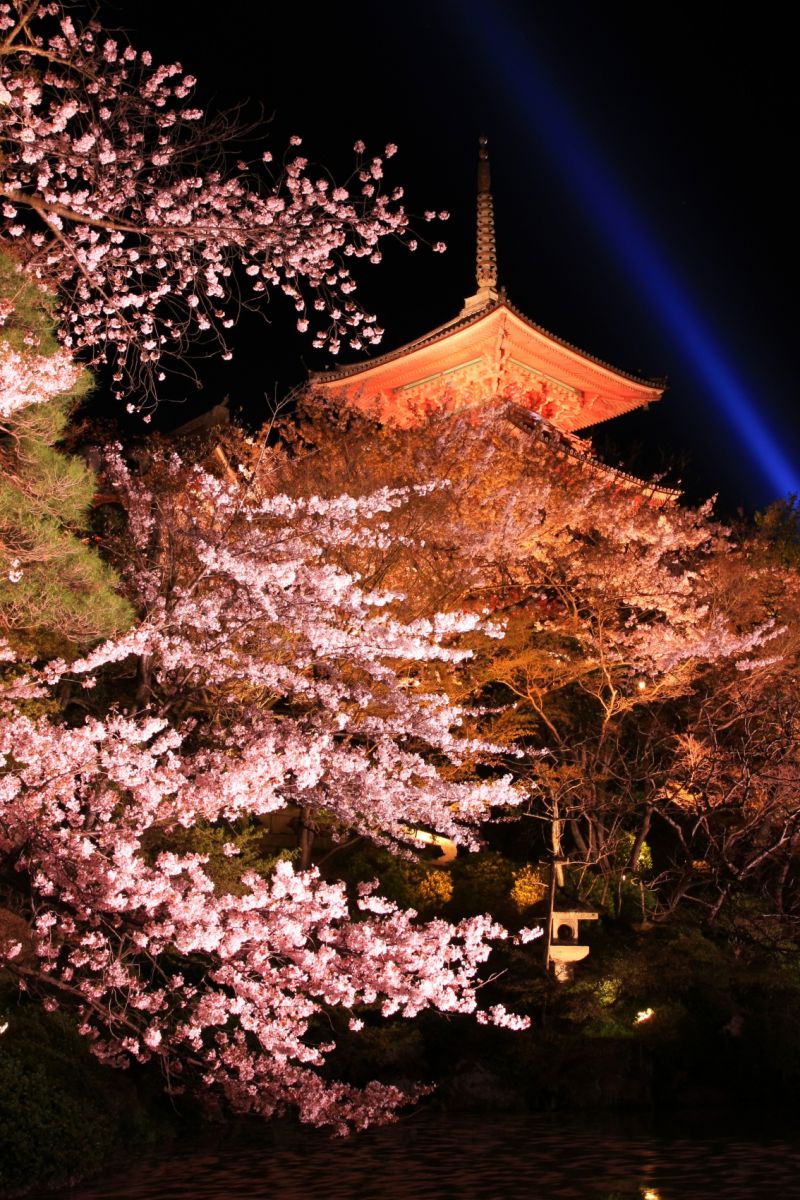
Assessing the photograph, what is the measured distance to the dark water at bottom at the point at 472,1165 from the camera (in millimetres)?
8695

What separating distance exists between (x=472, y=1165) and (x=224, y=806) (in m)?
3.92

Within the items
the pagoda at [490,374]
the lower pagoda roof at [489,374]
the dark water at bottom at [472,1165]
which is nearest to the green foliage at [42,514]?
the dark water at bottom at [472,1165]

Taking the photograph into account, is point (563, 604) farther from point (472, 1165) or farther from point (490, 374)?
point (472, 1165)

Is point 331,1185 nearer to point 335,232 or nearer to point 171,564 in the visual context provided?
point 171,564

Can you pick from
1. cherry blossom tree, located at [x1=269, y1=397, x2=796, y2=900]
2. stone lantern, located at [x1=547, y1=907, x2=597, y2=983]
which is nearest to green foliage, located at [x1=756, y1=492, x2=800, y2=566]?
cherry blossom tree, located at [x1=269, y1=397, x2=796, y2=900]

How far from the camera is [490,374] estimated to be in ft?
85.1

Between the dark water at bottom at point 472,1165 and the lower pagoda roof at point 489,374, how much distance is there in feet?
53.5

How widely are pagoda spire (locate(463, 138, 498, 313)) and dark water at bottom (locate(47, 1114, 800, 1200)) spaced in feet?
68.8

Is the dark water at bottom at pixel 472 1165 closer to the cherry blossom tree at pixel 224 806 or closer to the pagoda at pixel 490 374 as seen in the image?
the cherry blossom tree at pixel 224 806

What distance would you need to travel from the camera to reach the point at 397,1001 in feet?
29.8

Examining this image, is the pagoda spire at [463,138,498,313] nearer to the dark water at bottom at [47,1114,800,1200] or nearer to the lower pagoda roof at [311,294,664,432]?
the lower pagoda roof at [311,294,664,432]

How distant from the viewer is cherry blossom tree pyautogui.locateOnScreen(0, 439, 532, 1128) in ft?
27.6

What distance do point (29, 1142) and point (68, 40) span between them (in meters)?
8.13

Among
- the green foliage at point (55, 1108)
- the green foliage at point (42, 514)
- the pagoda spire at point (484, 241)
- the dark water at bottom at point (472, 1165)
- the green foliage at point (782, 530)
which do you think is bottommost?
the dark water at bottom at point (472, 1165)
